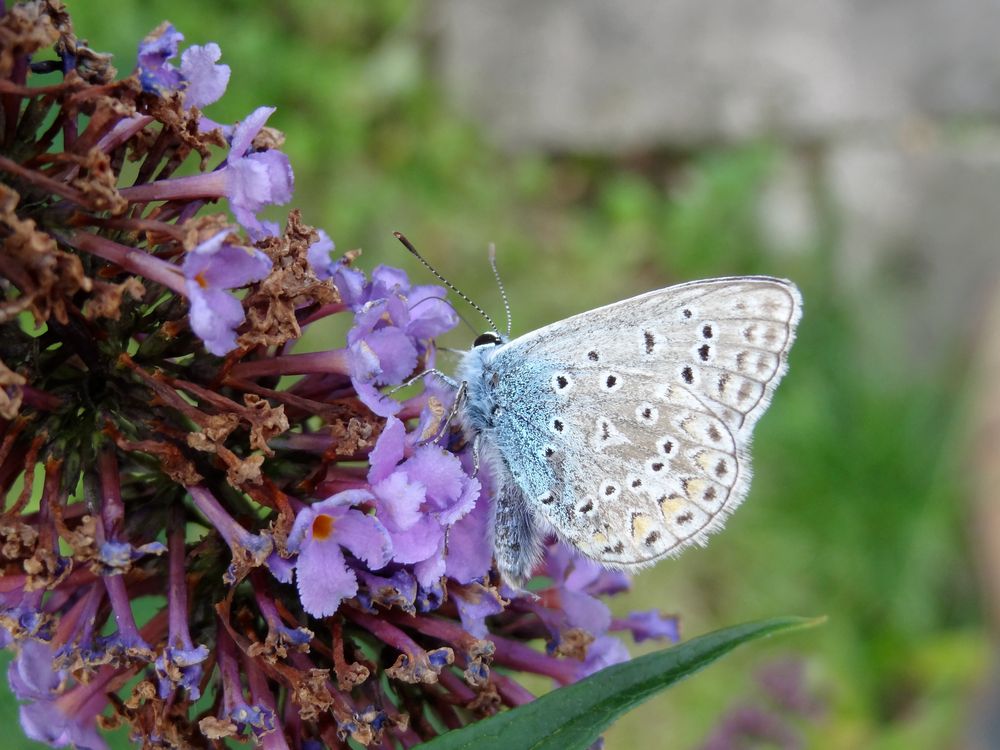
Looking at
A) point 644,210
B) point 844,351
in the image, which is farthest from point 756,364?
point 644,210

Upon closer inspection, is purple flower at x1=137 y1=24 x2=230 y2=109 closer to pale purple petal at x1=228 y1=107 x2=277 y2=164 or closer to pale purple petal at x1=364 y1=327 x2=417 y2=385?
pale purple petal at x1=228 y1=107 x2=277 y2=164

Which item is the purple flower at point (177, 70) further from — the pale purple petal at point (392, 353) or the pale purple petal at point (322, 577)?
the pale purple petal at point (322, 577)

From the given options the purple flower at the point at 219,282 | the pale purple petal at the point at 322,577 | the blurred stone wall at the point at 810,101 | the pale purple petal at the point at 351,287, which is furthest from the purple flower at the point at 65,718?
the blurred stone wall at the point at 810,101

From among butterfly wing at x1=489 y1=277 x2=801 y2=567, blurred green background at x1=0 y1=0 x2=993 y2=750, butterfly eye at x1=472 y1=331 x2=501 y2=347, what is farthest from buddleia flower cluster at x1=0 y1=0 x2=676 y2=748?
blurred green background at x1=0 y1=0 x2=993 y2=750

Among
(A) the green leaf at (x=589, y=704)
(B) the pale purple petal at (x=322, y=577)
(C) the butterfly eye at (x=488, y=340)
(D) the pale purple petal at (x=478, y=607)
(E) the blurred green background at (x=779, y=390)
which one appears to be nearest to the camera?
(A) the green leaf at (x=589, y=704)

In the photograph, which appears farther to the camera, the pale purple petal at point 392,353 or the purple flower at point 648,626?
the purple flower at point 648,626

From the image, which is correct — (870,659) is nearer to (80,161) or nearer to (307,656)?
(307,656)

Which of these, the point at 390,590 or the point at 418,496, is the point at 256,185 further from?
the point at 390,590

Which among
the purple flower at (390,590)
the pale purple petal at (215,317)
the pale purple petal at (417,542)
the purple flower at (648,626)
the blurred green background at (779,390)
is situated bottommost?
the blurred green background at (779,390)
